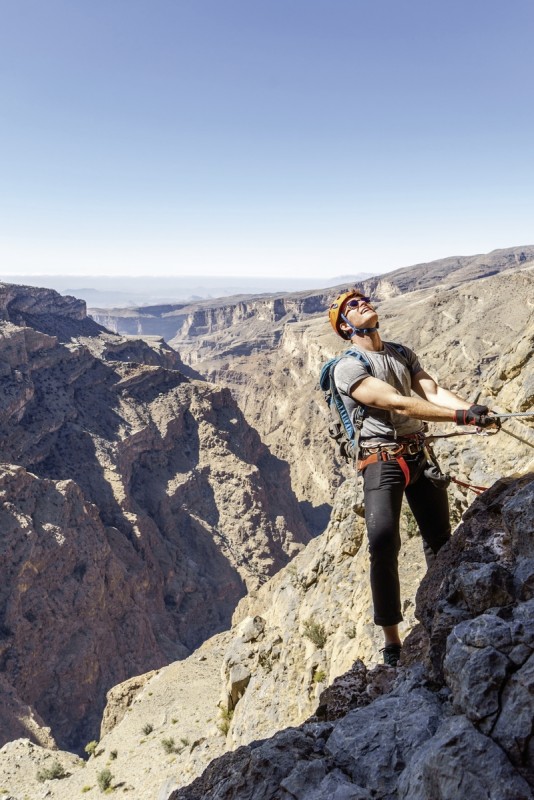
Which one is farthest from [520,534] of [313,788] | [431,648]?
[313,788]

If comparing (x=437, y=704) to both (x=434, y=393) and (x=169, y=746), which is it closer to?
(x=434, y=393)

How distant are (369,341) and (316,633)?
5.97 meters

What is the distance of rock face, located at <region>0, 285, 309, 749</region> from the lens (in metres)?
28.9

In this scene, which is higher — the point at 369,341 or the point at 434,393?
the point at 369,341

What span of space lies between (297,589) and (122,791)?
538 cm

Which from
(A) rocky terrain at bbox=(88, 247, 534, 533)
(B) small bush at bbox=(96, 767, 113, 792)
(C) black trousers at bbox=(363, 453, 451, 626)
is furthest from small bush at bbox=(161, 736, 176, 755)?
(C) black trousers at bbox=(363, 453, 451, 626)

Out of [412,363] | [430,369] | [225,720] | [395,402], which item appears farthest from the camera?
[430,369]

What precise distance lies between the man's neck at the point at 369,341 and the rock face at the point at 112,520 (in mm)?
26811

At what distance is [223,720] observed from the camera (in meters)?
9.51

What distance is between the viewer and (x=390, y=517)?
383 centimetres

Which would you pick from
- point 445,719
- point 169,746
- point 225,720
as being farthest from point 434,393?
point 169,746

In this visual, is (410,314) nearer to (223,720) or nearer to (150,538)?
(150,538)

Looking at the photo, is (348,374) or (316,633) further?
(316,633)

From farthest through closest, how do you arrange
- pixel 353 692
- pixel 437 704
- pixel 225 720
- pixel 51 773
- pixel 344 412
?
pixel 51 773 → pixel 225 720 → pixel 344 412 → pixel 353 692 → pixel 437 704
